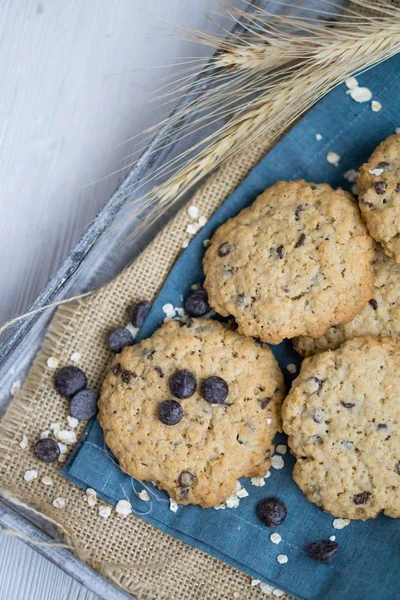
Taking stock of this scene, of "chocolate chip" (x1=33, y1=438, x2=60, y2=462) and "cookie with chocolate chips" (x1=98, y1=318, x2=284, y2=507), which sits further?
"chocolate chip" (x1=33, y1=438, x2=60, y2=462)

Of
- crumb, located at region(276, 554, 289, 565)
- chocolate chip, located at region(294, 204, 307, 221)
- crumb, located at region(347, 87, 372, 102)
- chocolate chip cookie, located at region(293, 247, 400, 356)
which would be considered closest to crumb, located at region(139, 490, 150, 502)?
crumb, located at region(276, 554, 289, 565)

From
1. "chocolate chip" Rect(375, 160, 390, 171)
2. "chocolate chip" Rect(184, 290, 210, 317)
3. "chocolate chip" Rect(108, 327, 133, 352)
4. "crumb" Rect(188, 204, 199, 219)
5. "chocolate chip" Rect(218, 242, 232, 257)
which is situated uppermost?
"chocolate chip" Rect(375, 160, 390, 171)

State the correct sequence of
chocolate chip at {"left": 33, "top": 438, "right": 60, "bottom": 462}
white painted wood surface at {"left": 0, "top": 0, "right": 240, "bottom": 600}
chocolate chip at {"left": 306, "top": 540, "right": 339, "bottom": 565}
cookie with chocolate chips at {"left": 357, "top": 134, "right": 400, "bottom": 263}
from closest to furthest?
cookie with chocolate chips at {"left": 357, "top": 134, "right": 400, "bottom": 263} < chocolate chip at {"left": 306, "top": 540, "right": 339, "bottom": 565} < chocolate chip at {"left": 33, "top": 438, "right": 60, "bottom": 462} < white painted wood surface at {"left": 0, "top": 0, "right": 240, "bottom": 600}

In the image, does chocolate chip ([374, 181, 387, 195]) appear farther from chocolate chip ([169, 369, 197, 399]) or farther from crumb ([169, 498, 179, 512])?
crumb ([169, 498, 179, 512])

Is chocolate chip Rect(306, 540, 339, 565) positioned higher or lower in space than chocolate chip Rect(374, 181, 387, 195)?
lower

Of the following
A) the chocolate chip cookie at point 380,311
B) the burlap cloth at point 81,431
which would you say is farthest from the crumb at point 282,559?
the chocolate chip cookie at point 380,311

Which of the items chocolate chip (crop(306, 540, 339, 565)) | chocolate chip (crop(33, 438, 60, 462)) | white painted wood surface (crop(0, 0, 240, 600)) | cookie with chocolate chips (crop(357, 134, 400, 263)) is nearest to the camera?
cookie with chocolate chips (crop(357, 134, 400, 263))

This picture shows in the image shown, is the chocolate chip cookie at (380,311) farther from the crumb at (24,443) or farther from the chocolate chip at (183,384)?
the crumb at (24,443)
